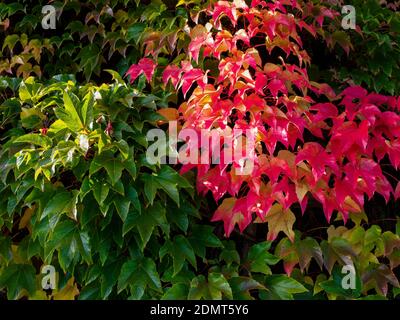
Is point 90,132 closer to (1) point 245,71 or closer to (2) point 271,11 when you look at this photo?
(1) point 245,71

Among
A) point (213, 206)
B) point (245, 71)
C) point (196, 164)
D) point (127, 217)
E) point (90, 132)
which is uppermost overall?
point (245, 71)

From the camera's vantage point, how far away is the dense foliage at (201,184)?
5.57 feet

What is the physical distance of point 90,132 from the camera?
170cm

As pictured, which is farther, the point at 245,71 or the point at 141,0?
the point at 141,0

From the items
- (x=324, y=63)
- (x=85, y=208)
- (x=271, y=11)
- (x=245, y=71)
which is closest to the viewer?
(x=85, y=208)

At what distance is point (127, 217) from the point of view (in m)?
1.71

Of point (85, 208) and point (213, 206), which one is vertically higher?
point (85, 208)

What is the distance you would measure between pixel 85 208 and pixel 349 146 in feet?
2.95

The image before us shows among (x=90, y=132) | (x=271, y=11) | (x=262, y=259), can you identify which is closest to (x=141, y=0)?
(x=271, y=11)

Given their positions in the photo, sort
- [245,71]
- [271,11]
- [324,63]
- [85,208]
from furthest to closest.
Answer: [324,63]
[271,11]
[245,71]
[85,208]

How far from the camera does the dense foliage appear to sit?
1.70 metres

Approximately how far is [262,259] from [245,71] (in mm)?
648

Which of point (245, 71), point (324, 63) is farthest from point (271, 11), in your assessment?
point (324, 63)

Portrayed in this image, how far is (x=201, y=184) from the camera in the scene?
5.87 feet
